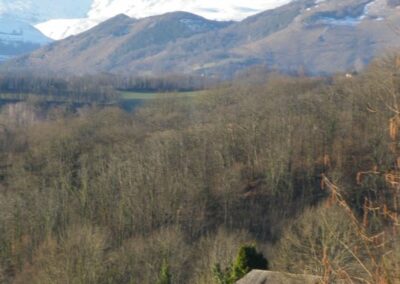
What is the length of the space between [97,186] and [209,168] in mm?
7667

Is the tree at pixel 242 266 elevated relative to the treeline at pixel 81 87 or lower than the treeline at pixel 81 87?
lower

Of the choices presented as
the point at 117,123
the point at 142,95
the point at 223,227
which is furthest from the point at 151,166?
the point at 142,95

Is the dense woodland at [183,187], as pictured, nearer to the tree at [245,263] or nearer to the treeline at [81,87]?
the tree at [245,263]

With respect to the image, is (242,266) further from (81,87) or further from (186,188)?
(81,87)

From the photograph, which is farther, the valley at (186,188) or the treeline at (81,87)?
the treeline at (81,87)

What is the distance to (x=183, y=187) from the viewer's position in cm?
3688

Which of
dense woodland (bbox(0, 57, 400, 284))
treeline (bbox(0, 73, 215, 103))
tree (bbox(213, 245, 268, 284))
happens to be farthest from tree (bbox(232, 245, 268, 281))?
treeline (bbox(0, 73, 215, 103))

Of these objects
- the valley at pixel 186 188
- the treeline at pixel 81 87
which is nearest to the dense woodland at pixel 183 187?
the valley at pixel 186 188

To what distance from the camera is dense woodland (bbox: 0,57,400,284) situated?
25219 millimetres

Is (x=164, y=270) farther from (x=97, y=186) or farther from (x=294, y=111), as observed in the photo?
(x=294, y=111)

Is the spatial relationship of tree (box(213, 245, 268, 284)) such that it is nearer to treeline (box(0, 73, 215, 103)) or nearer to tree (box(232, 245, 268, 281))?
tree (box(232, 245, 268, 281))

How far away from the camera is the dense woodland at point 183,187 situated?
82.7ft

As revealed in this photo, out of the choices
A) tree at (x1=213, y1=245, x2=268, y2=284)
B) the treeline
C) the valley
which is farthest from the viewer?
the treeline

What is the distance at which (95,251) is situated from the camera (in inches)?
945
